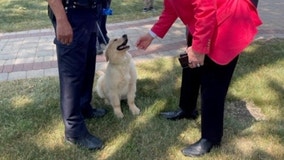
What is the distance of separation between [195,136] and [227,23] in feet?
3.94

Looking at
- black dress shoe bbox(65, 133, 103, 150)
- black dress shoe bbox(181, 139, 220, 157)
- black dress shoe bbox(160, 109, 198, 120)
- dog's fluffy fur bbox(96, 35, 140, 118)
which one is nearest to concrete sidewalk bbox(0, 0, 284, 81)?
dog's fluffy fur bbox(96, 35, 140, 118)

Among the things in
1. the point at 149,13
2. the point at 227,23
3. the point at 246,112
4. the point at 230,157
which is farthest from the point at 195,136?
the point at 149,13

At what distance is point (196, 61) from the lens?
8.56 feet

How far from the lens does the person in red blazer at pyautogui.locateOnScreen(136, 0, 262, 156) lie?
2.48 m

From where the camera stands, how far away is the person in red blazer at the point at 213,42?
248 cm

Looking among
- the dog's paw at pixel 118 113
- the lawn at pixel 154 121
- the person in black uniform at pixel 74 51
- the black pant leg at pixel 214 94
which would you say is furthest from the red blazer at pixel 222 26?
the dog's paw at pixel 118 113

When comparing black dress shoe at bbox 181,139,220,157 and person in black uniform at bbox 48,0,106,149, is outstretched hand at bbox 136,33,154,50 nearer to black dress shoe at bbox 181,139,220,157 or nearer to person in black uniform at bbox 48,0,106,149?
person in black uniform at bbox 48,0,106,149

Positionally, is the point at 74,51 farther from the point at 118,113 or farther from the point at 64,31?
the point at 118,113

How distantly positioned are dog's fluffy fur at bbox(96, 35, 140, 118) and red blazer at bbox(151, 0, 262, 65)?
1.04 meters

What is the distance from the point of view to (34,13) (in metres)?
9.42

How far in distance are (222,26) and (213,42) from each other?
0.43 ft

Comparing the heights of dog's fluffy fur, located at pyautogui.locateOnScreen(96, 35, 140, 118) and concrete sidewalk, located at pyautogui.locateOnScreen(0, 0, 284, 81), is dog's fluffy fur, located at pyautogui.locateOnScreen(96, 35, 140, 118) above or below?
above

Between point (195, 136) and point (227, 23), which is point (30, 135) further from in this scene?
point (227, 23)

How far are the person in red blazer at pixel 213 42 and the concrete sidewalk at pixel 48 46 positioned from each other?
2573 millimetres
